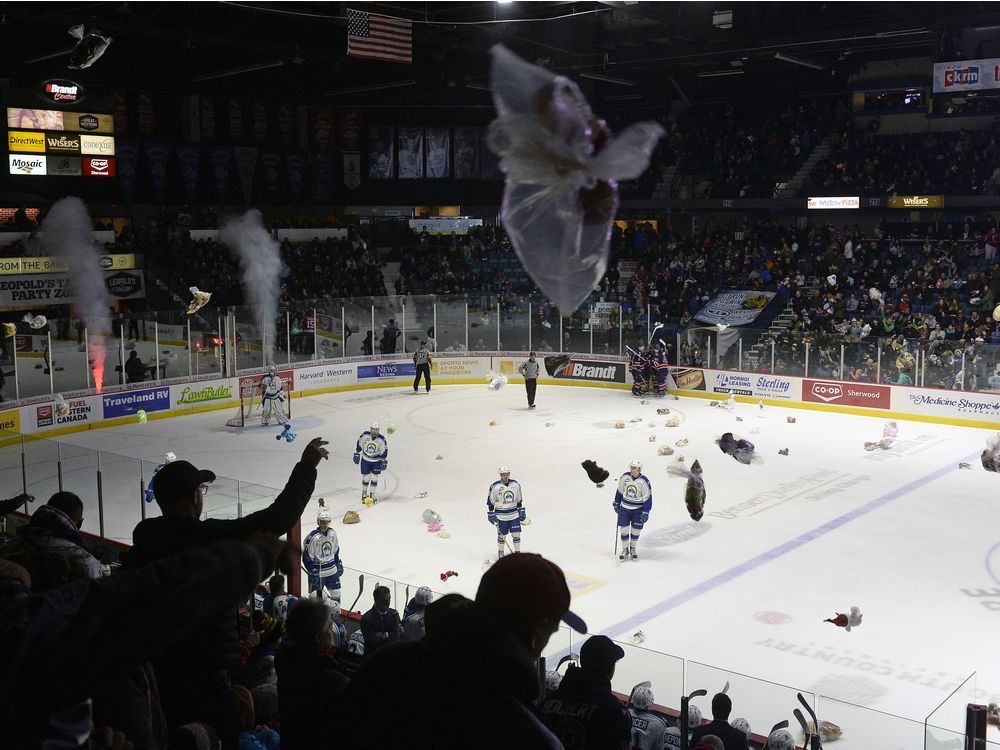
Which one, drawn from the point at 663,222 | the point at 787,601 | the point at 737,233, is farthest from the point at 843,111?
the point at 787,601

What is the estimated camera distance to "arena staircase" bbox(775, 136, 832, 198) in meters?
35.4

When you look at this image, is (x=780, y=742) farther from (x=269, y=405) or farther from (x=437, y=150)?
(x=437, y=150)

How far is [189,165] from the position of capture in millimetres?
36969

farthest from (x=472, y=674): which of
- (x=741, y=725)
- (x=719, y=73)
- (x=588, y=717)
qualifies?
(x=719, y=73)

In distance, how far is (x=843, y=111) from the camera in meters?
36.3

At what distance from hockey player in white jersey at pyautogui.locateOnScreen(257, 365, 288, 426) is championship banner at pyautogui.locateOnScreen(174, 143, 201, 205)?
Result: 15903 millimetres

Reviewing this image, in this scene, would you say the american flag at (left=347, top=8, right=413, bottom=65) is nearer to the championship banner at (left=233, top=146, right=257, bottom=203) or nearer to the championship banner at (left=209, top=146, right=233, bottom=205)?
the championship banner at (left=209, top=146, right=233, bottom=205)

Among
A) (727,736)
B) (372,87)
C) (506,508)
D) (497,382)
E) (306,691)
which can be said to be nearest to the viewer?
(306,691)

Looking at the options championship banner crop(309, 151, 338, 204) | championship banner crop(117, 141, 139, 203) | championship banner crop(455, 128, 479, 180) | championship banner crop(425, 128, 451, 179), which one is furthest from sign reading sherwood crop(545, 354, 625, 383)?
championship banner crop(117, 141, 139, 203)

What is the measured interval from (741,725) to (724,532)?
9561mm

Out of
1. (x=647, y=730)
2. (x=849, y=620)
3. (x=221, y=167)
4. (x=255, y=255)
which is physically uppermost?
(x=221, y=167)

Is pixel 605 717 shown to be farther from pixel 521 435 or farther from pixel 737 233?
pixel 737 233

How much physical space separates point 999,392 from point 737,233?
14705 millimetres

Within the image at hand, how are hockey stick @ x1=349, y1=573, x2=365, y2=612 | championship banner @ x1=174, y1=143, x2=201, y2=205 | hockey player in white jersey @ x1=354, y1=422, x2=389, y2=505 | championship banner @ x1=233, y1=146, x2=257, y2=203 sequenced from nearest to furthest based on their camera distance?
hockey stick @ x1=349, y1=573, x2=365, y2=612, hockey player in white jersey @ x1=354, y1=422, x2=389, y2=505, championship banner @ x1=174, y1=143, x2=201, y2=205, championship banner @ x1=233, y1=146, x2=257, y2=203
